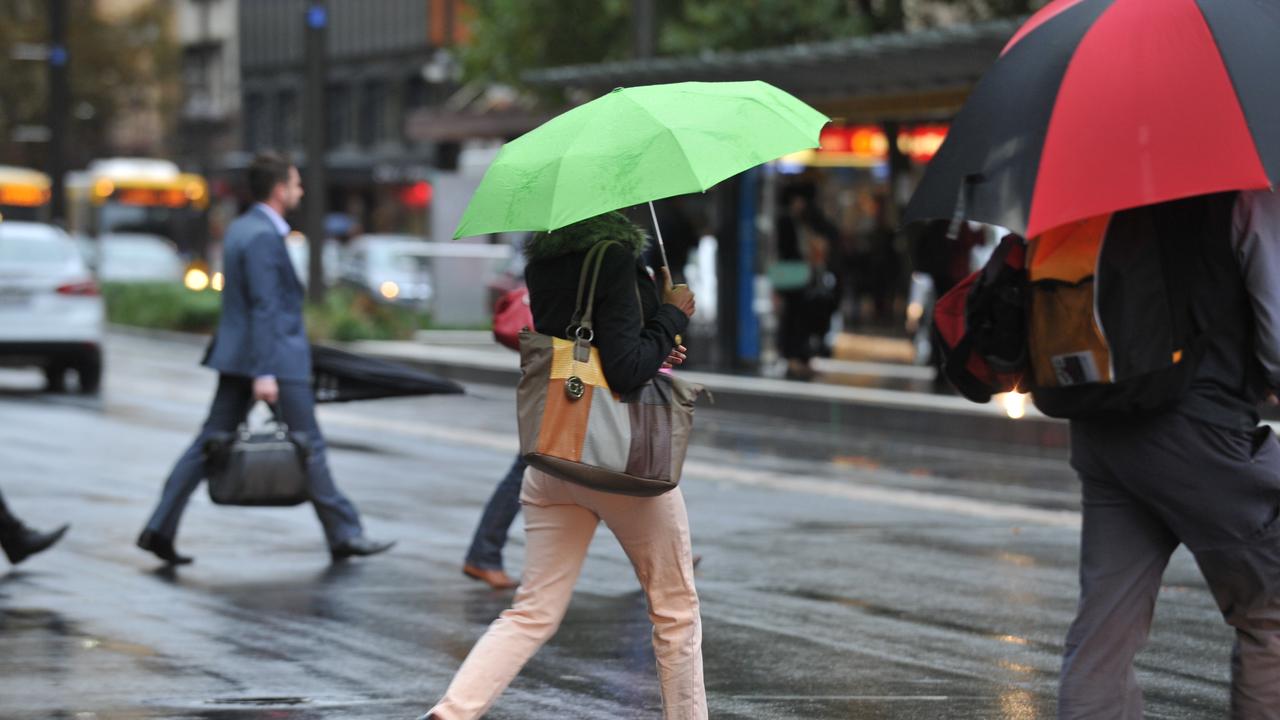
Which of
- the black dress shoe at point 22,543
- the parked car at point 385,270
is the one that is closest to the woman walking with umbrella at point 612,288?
the black dress shoe at point 22,543

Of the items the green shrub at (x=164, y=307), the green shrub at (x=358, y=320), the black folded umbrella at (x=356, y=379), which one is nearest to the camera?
the black folded umbrella at (x=356, y=379)

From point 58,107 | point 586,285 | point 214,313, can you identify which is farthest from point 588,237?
point 58,107

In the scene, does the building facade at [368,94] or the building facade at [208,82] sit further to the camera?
the building facade at [208,82]

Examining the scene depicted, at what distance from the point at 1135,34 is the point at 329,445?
36.8 ft

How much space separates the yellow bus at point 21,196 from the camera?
5062 cm

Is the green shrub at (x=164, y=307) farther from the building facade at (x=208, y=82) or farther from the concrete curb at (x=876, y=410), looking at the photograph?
the building facade at (x=208, y=82)

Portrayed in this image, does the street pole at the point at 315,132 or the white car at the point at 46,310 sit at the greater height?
the street pole at the point at 315,132

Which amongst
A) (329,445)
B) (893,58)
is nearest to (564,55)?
(893,58)

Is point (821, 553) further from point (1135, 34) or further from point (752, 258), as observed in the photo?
point (752, 258)

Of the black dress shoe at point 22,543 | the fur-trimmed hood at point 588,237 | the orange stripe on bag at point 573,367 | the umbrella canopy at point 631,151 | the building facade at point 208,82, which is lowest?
the black dress shoe at point 22,543

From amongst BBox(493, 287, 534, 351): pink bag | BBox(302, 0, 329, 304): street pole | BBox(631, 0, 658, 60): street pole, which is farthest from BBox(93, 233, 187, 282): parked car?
BBox(493, 287, 534, 351): pink bag

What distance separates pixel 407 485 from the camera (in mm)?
12484

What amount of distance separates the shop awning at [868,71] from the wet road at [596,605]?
14.8 ft

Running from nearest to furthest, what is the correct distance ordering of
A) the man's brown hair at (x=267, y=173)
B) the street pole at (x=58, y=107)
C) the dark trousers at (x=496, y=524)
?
the dark trousers at (x=496, y=524) → the man's brown hair at (x=267, y=173) → the street pole at (x=58, y=107)
